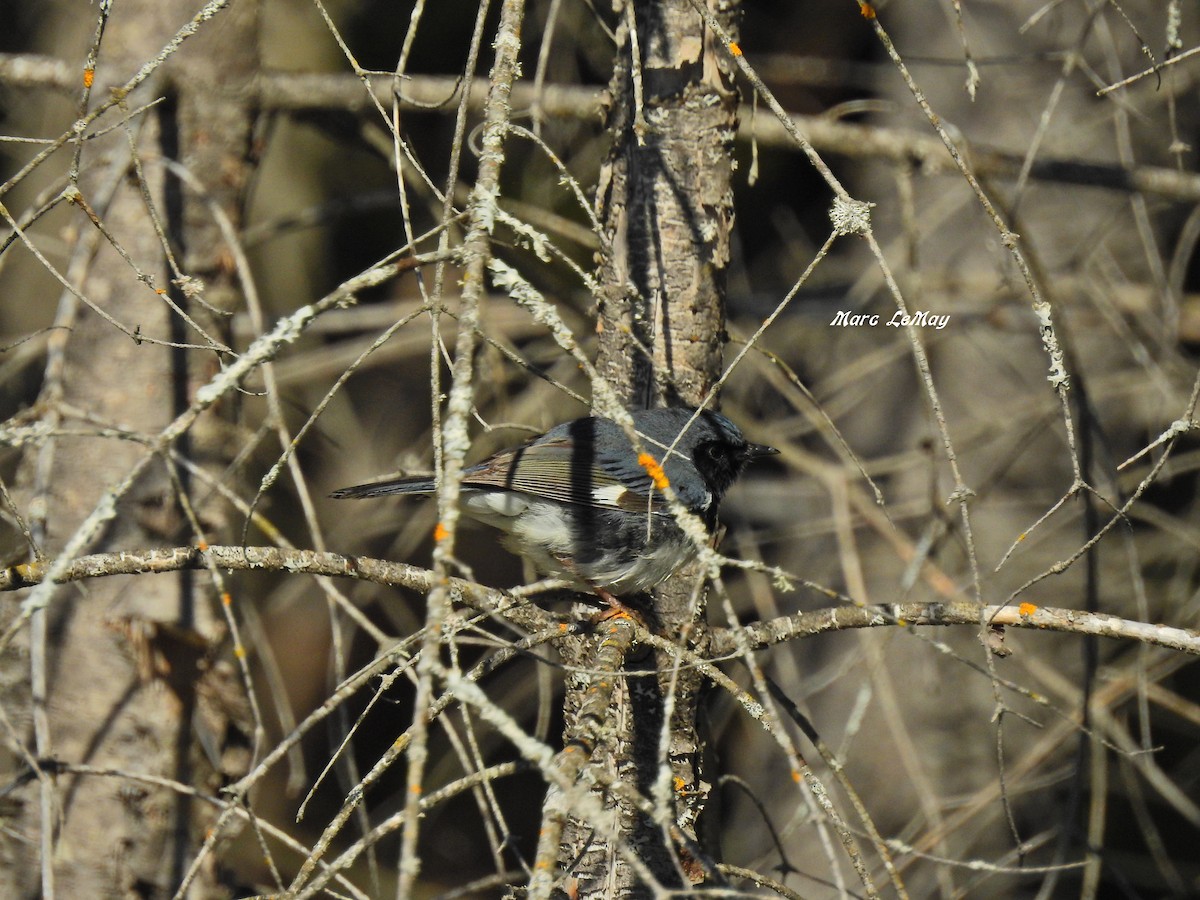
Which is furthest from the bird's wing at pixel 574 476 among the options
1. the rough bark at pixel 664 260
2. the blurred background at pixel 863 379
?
the rough bark at pixel 664 260

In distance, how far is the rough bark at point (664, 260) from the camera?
2582mm

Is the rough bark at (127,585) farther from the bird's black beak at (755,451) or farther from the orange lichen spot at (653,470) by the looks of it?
the orange lichen spot at (653,470)

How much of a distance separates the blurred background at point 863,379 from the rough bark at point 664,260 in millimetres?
873

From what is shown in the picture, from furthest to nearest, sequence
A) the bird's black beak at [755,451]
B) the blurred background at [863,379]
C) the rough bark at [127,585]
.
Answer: the blurred background at [863,379], the bird's black beak at [755,451], the rough bark at [127,585]

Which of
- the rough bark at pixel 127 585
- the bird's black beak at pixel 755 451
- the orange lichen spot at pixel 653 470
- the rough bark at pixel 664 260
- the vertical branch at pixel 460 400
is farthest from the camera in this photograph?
the bird's black beak at pixel 755 451

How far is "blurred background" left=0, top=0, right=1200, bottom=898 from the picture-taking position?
13.7 ft

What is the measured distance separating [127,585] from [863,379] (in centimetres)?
405

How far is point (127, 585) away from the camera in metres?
3.40

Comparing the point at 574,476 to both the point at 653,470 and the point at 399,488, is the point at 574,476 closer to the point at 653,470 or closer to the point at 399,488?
the point at 399,488

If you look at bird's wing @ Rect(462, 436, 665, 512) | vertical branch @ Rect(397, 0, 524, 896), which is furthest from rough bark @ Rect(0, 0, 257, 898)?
vertical branch @ Rect(397, 0, 524, 896)

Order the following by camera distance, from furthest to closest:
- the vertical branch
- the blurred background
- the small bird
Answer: the blurred background → the small bird → the vertical branch

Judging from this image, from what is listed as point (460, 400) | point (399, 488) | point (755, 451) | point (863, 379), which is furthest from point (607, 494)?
point (863, 379)

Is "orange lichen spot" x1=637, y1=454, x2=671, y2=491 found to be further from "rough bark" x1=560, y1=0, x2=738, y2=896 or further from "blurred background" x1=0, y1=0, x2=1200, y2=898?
"blurred background" x1=0, y1=0, x2=1200, y2=898

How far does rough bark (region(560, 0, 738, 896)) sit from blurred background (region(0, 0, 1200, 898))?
87 centimetres
